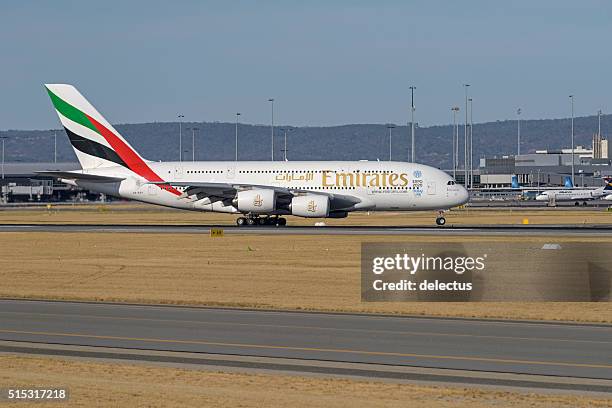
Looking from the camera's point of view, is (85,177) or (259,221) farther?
(85,177)

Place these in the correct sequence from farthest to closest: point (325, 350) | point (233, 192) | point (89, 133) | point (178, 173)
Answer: point (178, 173) → point (89, 133) → point (233, 192) → point (325, 350)

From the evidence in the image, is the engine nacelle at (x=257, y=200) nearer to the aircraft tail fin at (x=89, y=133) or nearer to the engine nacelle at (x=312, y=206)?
the engine nacelle at (x=312, y=206)

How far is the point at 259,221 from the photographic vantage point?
233ft

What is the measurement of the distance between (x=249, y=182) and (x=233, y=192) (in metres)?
2.53

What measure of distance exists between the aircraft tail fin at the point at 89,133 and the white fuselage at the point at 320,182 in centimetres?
79

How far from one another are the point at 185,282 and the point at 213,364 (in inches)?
699

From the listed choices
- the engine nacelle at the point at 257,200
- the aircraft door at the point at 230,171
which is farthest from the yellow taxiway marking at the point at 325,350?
the aircraft door at the point at 230,171

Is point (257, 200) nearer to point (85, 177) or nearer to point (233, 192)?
point (233, 192)

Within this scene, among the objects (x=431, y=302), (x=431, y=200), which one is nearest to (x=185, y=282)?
(x=431, y=302)

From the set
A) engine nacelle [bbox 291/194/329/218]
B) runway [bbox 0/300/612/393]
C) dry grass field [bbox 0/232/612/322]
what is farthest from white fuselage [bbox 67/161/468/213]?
runway [bbox 0/300/612/393]

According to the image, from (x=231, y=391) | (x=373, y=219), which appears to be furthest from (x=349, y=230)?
(x=231, y=391)

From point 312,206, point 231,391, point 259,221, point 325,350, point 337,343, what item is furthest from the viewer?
point 259,221

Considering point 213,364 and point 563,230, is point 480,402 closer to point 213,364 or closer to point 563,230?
point 213,364

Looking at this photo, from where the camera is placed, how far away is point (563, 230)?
61.5 meters
